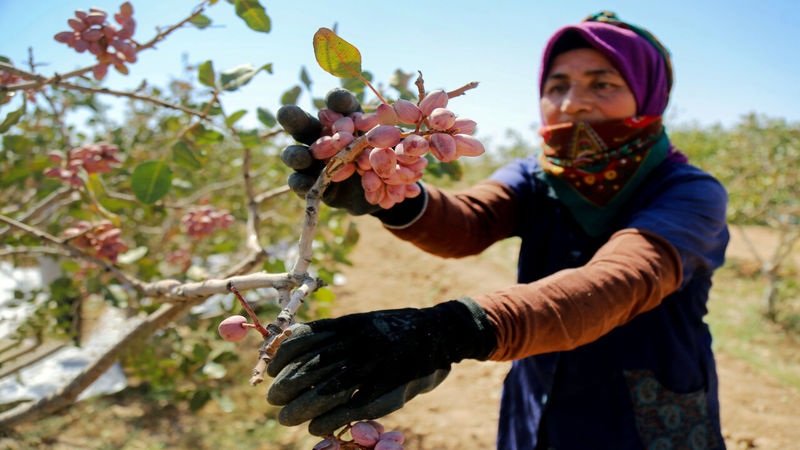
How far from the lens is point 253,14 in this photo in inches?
47.0

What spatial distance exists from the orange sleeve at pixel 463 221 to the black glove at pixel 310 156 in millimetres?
295

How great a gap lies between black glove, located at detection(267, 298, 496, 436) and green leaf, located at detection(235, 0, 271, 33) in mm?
838

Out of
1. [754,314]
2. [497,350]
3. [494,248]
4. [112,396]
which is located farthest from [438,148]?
[494,248]

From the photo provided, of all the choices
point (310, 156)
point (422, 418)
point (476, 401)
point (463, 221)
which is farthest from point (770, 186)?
point (310, 156)

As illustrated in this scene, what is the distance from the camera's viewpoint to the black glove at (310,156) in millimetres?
884

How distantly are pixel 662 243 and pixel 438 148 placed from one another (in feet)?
2.32

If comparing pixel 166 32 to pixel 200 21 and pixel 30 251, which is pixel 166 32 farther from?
pixel 30 251

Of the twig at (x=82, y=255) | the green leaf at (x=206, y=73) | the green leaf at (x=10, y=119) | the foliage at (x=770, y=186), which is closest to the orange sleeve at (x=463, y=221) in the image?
the green leaf at (x=206, y=73)

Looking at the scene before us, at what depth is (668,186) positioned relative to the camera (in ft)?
4.38

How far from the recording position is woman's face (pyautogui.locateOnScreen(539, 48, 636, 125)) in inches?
58.6

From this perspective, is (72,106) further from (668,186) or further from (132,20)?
(668,186)

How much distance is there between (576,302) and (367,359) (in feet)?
1.53

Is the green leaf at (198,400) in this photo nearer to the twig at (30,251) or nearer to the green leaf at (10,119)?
the twig at (30,251)

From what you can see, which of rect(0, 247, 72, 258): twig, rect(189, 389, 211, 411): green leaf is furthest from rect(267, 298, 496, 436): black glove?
rect(189, 389, 211, 411): green leaf
